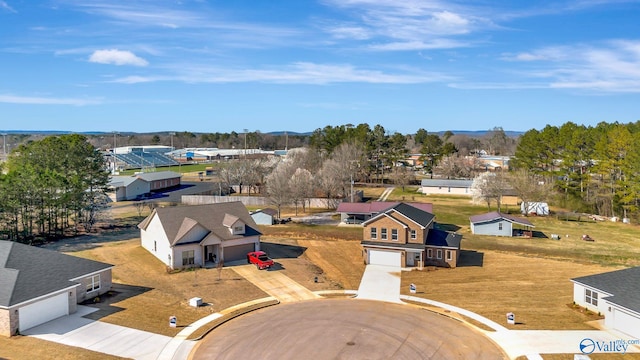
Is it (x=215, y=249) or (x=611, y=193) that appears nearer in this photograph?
(x=215, y=249)

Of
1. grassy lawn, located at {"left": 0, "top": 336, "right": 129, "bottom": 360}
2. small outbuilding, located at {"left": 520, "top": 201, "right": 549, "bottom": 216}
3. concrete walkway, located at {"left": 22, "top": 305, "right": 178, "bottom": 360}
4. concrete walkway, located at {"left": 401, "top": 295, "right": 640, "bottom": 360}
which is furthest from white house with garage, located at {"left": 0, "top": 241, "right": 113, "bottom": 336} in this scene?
small outbuilding, located at {"left": 520, "top": 201, "right": 549, "bottom": 216}

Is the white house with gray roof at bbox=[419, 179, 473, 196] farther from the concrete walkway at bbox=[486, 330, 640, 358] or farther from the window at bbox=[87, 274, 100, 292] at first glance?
the window at bbox=[87, 274, 100, 292]

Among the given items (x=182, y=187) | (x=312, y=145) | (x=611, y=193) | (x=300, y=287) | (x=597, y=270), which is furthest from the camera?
(x=312, y=145)

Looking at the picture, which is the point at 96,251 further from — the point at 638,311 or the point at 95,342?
the point at 638,311

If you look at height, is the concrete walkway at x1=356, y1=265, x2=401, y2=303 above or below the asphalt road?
above

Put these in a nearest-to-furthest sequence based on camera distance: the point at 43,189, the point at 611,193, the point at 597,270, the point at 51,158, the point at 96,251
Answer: the point at 597,270, the point at 96,251, the point at 43,189, the point at 51,158, the point at 611,193

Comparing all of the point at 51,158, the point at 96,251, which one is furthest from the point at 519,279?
the point at 51,158

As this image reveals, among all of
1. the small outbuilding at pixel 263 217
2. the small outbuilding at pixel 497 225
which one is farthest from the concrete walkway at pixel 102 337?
the small outbuilding at pixel 497 225
